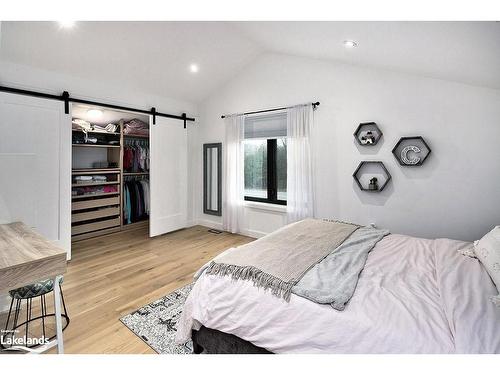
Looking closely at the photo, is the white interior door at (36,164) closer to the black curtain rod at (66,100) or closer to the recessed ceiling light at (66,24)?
the black curtain rod at (66,100)

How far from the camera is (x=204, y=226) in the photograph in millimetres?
4715

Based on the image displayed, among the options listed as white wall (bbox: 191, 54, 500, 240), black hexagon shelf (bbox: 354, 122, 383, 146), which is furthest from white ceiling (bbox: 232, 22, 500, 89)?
black hexagon shelf (bbox: 354, 122, 383, 146)

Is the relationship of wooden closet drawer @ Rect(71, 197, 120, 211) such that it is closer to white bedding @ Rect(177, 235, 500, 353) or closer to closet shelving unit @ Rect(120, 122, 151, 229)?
closet shelving unit @ Rect(120, 122, 151, 229)

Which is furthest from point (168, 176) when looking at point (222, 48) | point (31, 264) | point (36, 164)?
point (31, 264)

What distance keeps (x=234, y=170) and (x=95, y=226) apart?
233 cm

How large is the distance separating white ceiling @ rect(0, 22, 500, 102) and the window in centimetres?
92

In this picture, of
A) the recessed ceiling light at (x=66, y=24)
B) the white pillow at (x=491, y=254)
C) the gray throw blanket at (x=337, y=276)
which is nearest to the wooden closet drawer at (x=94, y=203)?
the recessed ceiling light at (x=66, y=24)

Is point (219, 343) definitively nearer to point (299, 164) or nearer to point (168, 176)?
point (299, 164)

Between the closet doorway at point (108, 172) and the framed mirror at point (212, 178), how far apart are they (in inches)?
41.2

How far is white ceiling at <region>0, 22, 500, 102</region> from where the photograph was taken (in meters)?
1.69

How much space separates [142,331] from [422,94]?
10.7 feet

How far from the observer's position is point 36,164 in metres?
2.72

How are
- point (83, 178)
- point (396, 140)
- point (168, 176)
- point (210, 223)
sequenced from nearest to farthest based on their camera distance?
point (396, 140) < point (83, 178) < point (168, 176) < point (210, 223)
